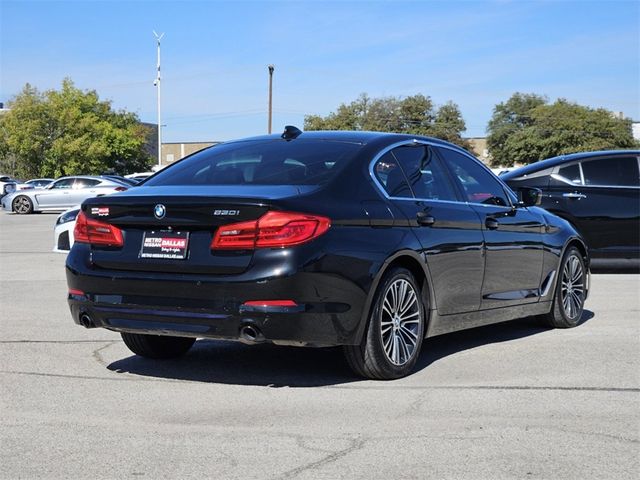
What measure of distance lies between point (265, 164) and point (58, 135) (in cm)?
7458

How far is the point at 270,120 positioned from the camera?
62250mm

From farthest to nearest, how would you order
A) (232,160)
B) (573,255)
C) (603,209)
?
1. (603,209)
2. (573,255)
3. (232,160)

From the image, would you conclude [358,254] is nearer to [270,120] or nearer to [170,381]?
[170,381]

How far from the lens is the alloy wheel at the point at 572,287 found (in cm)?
848

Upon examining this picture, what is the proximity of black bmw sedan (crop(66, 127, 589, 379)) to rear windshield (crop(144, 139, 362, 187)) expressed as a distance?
0.01 m

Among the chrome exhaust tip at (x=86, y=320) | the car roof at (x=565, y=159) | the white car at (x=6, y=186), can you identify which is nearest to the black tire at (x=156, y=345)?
the chrome exhaust tip at (x=86, y=320)

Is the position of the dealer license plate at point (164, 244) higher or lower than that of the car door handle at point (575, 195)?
lower

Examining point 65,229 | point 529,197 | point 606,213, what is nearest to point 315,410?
point 529,197

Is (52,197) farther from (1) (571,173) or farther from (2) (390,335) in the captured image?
(2) (390,335)

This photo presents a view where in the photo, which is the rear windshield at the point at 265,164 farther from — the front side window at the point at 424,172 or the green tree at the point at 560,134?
A: the green tree at the point at 560,134

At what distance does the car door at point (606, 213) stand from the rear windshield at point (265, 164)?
7.15 m

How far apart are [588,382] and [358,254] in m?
1.77

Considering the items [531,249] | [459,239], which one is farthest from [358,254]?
[531,249]

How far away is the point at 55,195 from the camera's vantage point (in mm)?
36094
